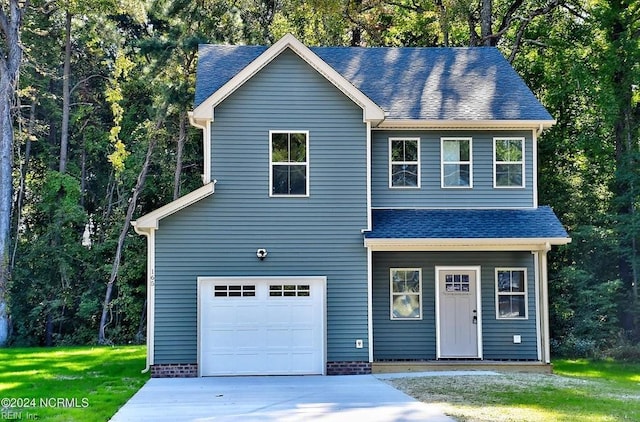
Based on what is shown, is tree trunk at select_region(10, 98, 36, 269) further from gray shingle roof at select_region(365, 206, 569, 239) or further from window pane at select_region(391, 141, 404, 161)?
gray shingle roof at select_region(365, 206, 569, 239)

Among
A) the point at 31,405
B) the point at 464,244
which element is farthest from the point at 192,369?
the point at 464,244

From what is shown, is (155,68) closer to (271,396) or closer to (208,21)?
(208,21)

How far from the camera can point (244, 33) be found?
85.9ft

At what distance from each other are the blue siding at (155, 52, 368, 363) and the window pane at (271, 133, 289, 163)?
0.59ft

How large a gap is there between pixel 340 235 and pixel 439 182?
113 inches

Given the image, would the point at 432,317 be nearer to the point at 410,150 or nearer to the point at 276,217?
the point at 410,150

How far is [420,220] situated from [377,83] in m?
4.12

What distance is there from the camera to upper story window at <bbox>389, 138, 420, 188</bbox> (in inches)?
674

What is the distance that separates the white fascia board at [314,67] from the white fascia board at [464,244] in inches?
102

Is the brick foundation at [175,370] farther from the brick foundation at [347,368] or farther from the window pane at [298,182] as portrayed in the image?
the window pane at [298,182]

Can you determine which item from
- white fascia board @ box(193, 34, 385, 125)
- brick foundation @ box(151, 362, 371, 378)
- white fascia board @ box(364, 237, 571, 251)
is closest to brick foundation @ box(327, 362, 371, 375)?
brick foundation @ box(151, 362, 371, 378)

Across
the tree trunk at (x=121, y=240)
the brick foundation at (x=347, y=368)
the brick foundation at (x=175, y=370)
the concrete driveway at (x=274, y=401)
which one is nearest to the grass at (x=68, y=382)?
the brick foundation at (x=175, y=370)

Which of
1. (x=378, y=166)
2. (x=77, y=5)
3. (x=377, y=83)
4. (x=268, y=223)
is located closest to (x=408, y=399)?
(x=268, y=223)

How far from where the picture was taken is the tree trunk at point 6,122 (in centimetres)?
2350
